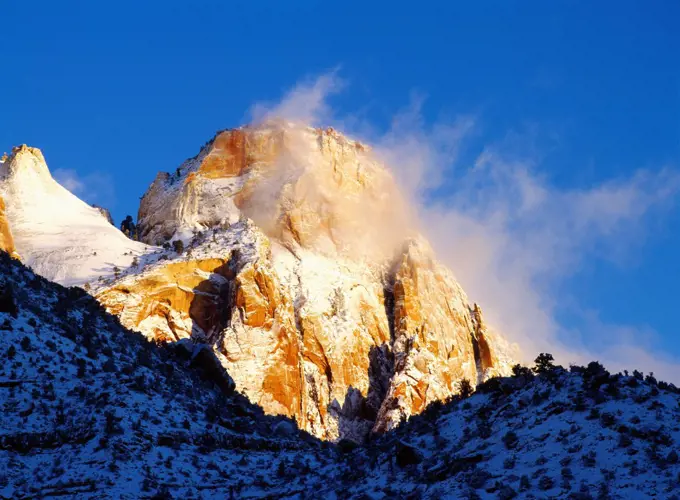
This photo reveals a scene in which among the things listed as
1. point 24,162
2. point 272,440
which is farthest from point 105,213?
point 272,440

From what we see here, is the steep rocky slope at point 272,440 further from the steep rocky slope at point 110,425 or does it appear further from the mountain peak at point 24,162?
the mountain peak at point 24,162

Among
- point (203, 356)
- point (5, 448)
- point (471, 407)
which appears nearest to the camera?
point (5, 448)

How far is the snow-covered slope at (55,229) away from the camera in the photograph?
94250 mm

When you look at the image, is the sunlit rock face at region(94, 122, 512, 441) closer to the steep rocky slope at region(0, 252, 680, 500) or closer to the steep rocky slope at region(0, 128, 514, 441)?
the steep rocky slope at region(0, 128, 514, 441)

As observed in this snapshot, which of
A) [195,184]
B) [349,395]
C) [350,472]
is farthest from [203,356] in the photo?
[195,184]

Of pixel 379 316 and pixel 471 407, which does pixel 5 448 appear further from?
pixel 379 316

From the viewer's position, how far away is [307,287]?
10338 cm

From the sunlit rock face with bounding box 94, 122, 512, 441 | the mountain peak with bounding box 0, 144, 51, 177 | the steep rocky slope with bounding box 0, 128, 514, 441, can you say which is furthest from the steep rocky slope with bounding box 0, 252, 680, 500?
the mountain peak with bounding box 0, 144, 51, 177

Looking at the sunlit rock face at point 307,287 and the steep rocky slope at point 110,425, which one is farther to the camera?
the sunlit rock face at point 307,287

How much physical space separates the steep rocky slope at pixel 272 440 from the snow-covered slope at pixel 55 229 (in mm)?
58707

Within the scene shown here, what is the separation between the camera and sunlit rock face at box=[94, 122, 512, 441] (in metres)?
88.1

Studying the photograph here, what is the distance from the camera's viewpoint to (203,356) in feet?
148

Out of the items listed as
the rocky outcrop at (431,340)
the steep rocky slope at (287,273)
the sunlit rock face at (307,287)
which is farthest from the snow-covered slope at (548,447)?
the rocky outcrop at (431,340)

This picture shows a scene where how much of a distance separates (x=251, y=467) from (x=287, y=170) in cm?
9641
